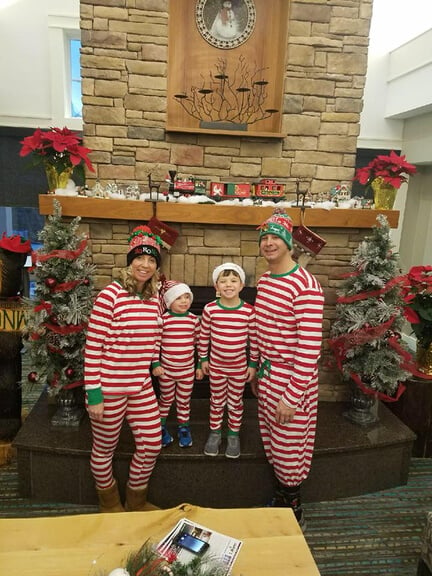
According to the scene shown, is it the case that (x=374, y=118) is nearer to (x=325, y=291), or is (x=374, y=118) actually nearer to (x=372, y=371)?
(x=325, y=291)

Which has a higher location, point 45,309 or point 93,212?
point 93,212

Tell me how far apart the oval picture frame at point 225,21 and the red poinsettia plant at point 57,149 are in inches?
44.8

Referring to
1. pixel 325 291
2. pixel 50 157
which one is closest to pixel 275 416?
pixel 325 291

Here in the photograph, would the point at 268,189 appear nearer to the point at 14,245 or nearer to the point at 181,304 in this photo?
the point at 181,304

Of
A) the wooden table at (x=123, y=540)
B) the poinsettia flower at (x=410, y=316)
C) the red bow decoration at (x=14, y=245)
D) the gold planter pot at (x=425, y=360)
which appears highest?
the red bow decoration at (x=14, y=245)

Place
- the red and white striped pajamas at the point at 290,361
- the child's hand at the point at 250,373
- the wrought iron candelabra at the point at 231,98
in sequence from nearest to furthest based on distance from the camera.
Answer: the red and white striped pajamas at the point at 290,361
the child's hand at the point at 250,373
the wrought iron candelabra at the point at 231,98

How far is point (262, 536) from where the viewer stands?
167 centimetres

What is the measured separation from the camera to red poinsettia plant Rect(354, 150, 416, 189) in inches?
107

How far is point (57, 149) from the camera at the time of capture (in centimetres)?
248

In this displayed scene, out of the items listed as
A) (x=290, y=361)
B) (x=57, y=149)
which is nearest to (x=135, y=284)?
(x=290, y=361)

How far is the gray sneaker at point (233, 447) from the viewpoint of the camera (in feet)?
8.02

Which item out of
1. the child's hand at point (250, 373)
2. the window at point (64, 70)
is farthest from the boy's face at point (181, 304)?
the window at point (64, 70)

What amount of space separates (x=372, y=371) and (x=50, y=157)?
228cm

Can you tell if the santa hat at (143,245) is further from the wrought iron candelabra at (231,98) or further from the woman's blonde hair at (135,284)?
the wrought iron candelabra at (231,98)
